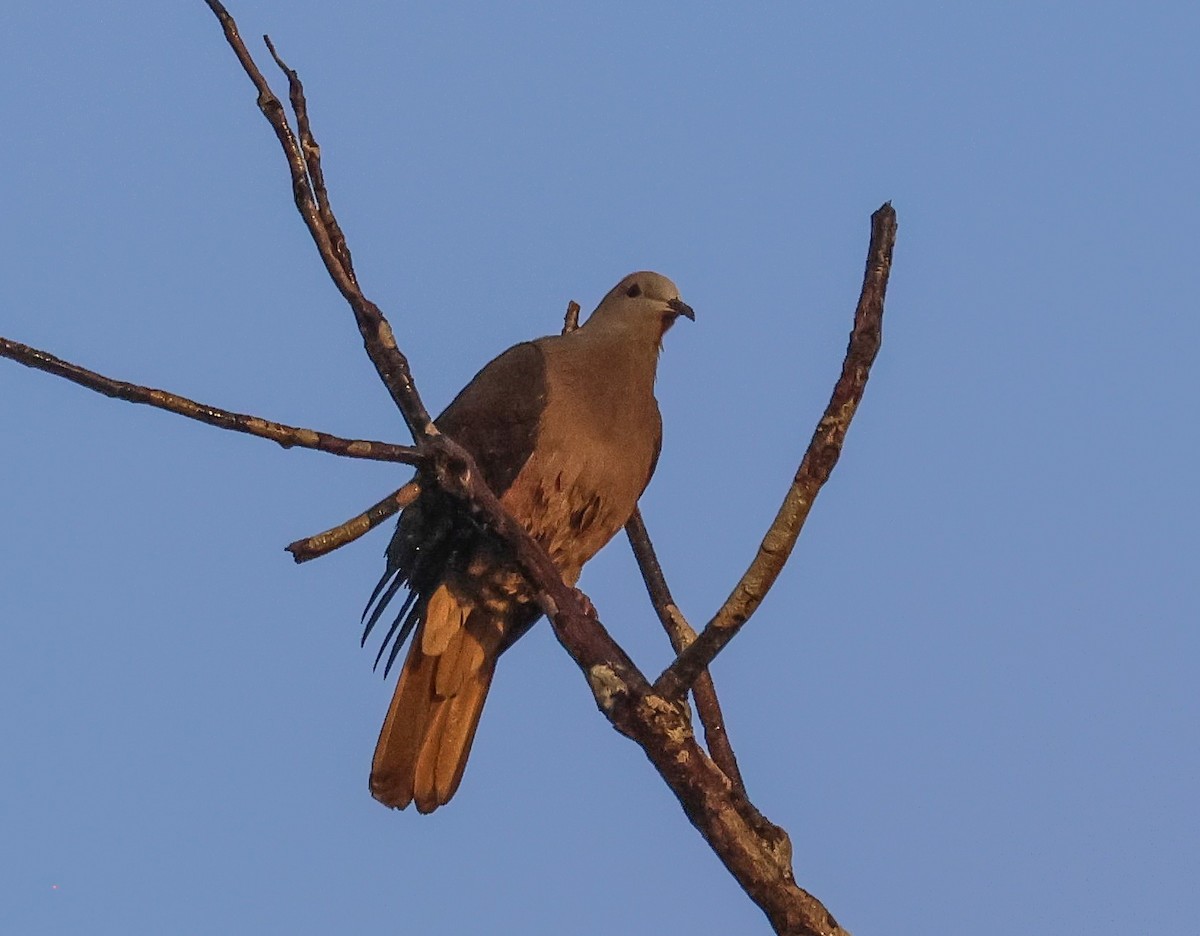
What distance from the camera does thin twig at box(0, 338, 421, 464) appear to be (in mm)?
2359

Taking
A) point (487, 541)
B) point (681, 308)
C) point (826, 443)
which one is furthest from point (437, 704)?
point (826, 443)

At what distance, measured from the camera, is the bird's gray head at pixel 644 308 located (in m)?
4.84

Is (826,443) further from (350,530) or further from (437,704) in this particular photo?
(437,704)

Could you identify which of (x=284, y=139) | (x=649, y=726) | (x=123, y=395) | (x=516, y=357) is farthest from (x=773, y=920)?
(x=516, y=357)

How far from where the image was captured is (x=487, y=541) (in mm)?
4020

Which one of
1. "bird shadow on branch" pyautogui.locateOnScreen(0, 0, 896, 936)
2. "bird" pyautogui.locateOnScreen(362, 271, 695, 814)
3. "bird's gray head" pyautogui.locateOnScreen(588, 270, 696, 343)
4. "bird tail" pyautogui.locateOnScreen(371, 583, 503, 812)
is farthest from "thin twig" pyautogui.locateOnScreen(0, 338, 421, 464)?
"bird's gray head" pyautogui.locateOnScreen(588, 270, 696, 343)

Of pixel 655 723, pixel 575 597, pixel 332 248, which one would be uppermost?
pixel 332 248

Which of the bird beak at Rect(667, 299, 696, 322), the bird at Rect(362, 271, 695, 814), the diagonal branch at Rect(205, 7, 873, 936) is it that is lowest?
the diagonal branch at Rect(205, 7, 873, 936)

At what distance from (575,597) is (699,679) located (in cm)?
50

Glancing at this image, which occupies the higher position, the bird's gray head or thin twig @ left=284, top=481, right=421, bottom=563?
the bird's gray head

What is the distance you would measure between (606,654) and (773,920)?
0.57m

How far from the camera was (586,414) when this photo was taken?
4.43 meters

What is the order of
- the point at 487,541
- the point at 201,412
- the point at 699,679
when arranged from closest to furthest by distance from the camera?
1. the point at 201,412
2. the point at 699,679
3. the point at 487,541

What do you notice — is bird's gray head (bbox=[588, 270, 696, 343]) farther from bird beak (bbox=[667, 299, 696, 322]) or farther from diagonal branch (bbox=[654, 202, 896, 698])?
diagonal branch (bbox=[654, 202, 896, 698])
